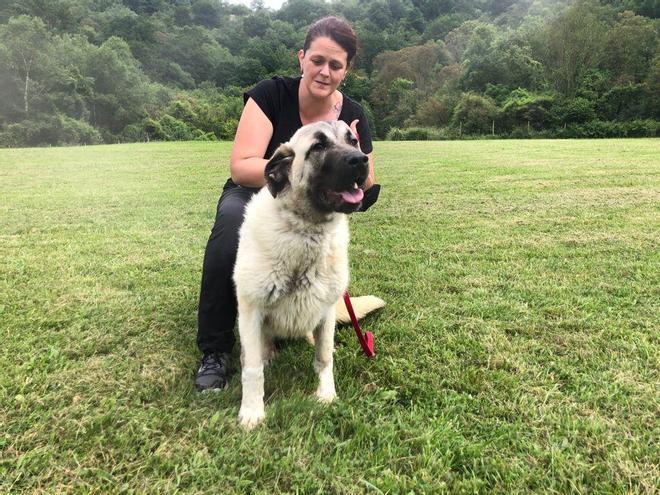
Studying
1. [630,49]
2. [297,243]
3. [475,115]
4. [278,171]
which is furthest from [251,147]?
[630,49]

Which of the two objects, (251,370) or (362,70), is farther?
(362,70)

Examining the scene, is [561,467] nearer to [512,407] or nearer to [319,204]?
[512,407]

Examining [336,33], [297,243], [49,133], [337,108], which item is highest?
[49,133]

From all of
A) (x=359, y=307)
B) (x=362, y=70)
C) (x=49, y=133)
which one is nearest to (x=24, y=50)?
(x=49, y=133)

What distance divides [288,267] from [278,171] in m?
0.52

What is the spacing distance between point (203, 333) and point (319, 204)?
116cm

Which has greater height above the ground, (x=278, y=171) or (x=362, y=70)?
(x=362, y=70)

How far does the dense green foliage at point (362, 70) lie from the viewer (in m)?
42.8

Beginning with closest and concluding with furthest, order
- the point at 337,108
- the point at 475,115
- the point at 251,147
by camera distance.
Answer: the point at 251,147
the point at 337,108
the point at 475,115

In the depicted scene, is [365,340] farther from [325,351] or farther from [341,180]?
[341,180]

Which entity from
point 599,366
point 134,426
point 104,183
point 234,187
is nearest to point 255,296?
point 134,426

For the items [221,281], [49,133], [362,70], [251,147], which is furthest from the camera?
[362,70]

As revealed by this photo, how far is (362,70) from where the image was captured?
7375 centimetres

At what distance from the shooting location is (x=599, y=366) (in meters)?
2.54
